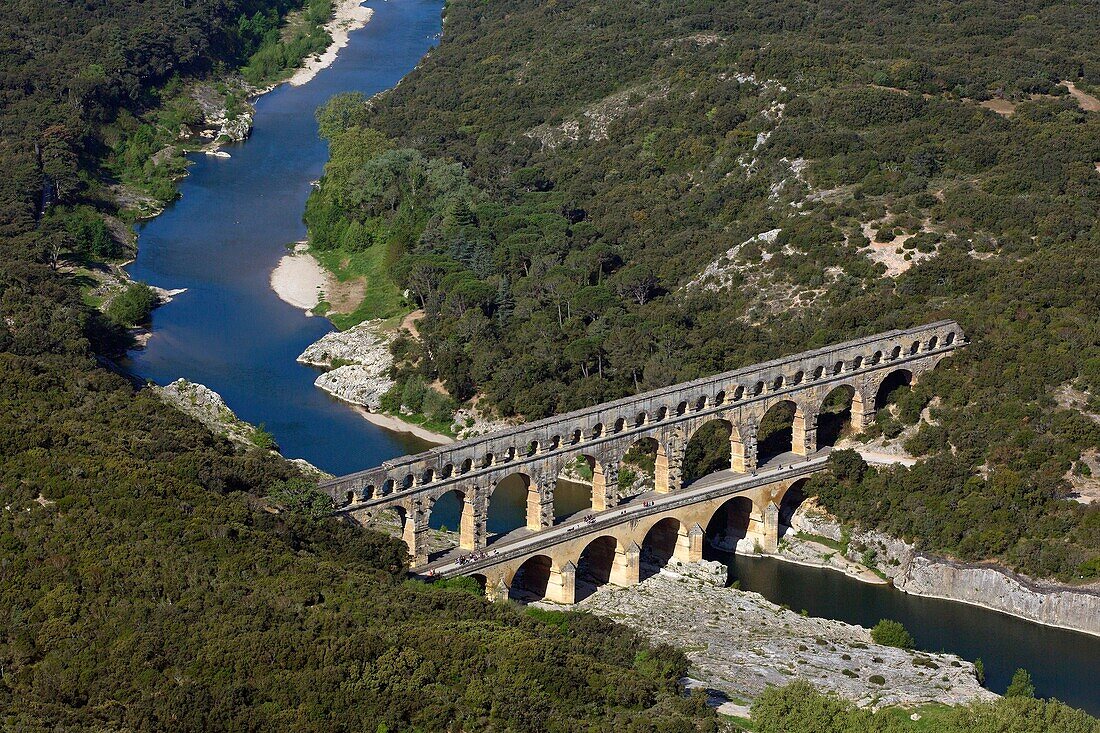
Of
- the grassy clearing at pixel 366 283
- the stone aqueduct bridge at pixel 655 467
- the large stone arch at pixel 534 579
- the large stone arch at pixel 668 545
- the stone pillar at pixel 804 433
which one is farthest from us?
the grassy clearing at pixel 366 283

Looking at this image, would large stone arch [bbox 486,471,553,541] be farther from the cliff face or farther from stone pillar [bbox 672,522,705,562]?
the cliff face

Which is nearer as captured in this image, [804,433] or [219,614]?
[219,614]

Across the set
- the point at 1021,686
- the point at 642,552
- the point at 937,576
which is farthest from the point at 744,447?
the point at 1021,686

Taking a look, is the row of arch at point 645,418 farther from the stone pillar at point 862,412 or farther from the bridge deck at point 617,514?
A: the bridge deck at point 617,514

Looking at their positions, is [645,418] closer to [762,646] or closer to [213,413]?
[762,646]

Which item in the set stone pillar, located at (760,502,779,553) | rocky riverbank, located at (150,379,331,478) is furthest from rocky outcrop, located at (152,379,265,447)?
stone pillar, located at (760,502,779,553)

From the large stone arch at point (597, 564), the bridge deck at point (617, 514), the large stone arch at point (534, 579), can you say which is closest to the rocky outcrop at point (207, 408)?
the large stone arch at point (534, 579)
